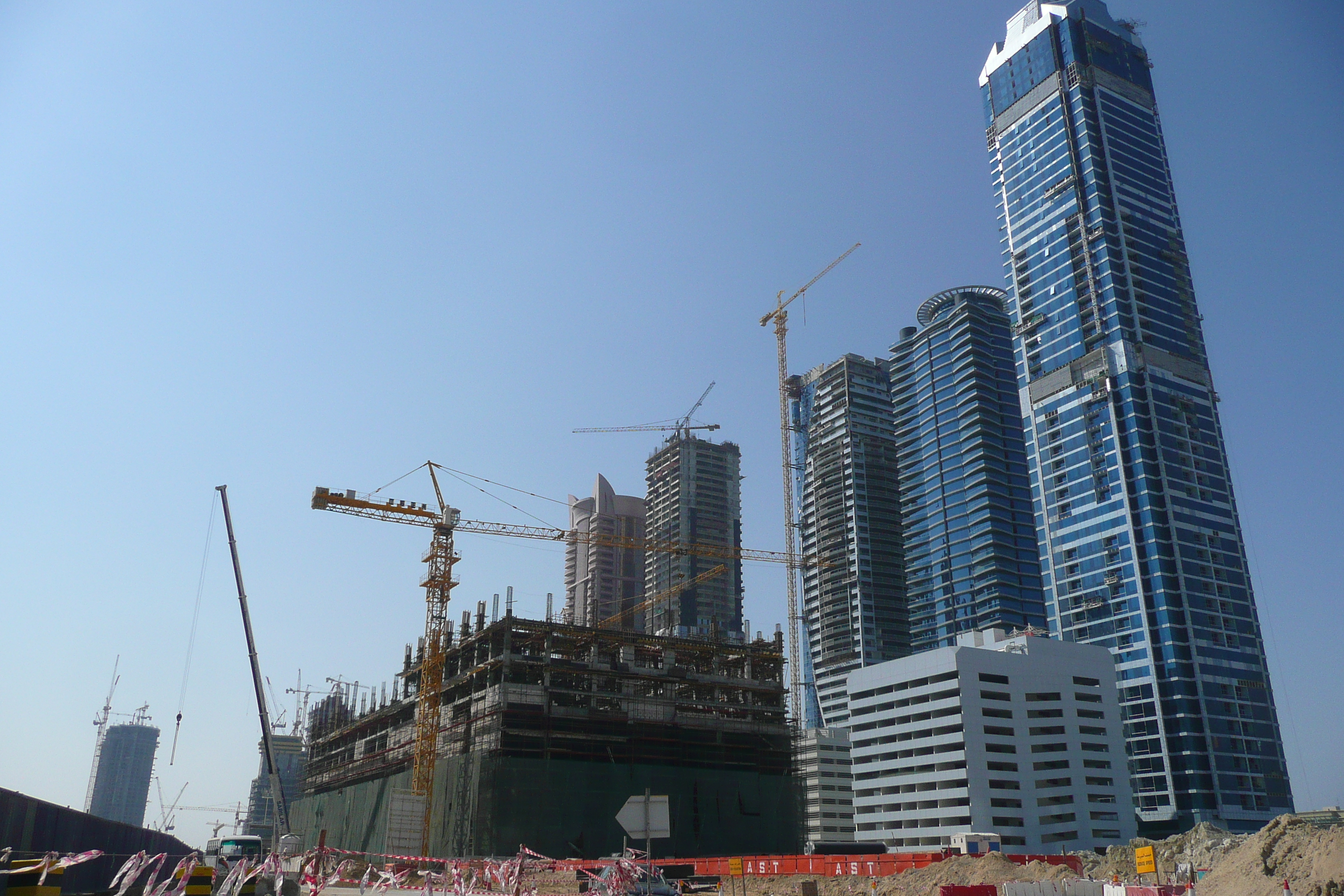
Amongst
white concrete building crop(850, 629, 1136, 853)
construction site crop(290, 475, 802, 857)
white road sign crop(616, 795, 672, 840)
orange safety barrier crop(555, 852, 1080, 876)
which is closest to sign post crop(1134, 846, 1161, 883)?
orange safety barrier crop(555, 852, 1080, 876)

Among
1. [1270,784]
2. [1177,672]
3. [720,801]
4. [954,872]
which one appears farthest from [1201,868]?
[1270,784]

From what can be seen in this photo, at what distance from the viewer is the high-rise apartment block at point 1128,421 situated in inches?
4867

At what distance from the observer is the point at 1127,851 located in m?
67.1

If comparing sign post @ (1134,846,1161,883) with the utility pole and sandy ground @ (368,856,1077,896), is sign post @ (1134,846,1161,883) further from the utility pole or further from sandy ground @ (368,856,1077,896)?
the utility pole

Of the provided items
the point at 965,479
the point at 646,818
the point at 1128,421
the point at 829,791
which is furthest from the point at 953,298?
the point at 646,818

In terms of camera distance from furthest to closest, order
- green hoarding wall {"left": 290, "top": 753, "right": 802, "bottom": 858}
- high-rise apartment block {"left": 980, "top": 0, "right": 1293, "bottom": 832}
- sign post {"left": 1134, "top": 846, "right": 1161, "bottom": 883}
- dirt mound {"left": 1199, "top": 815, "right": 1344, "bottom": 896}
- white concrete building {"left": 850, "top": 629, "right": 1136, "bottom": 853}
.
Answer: high-rise apartment block {"left": 980, "top": 0, "right": 1293, "bottom": 832} < white concrete building {"left": 850, "top": 629, "right": 1136, "bottom": 853} < green hoarding wall {"left": 290, "top": 753, "right": 802, "bottom": 858} < sign post {"left": 1134, "top": 846, "right": 1161, "bottom": 883} < dirt mound {"left": 1199, "top": 815, "right": 1344, "bottom": 896}

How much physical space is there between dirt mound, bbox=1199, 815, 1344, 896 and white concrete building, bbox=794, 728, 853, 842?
396ft

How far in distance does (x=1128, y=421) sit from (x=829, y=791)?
74.2 metres

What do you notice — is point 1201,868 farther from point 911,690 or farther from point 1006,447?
point 1006,447

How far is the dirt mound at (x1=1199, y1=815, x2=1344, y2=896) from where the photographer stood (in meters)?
25.6

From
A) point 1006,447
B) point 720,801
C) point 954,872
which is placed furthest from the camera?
point 1006,447

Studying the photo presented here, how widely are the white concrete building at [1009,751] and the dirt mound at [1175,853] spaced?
2862cm

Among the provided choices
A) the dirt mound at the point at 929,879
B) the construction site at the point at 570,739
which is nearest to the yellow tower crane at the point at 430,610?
the construction site at the point at 570,739

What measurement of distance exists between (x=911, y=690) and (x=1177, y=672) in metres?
35.1
